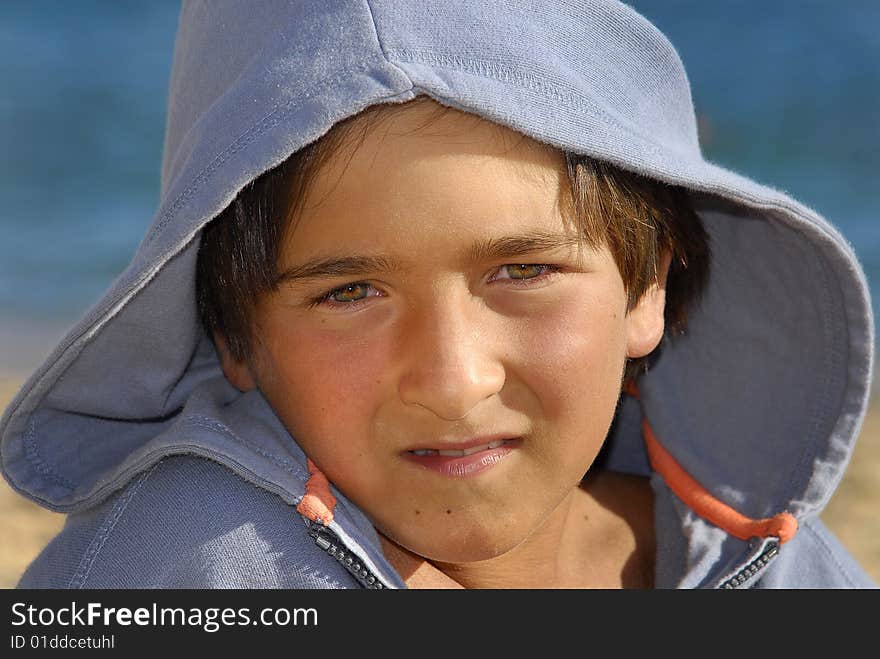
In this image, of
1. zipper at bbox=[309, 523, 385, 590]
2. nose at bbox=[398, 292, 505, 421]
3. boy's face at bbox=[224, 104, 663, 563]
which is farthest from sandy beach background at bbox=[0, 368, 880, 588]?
nose at bbox=[398, 292, 505, 421]

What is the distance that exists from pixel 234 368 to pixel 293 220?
39 cm

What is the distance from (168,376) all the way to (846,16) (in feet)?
28.6

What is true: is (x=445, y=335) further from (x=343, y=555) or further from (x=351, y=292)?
(x=343, y=555)

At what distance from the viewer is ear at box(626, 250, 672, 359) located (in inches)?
78.0

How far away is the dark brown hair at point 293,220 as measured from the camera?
5.44 ft

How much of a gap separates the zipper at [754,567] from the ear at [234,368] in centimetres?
92

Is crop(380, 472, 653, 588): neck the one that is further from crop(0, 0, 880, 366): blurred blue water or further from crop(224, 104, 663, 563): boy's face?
crop(0, 0, 880, 366): blurred blue water

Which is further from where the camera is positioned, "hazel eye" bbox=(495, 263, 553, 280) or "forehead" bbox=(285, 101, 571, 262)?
"hazel eye" bbox=(495, 263, 553, 280)

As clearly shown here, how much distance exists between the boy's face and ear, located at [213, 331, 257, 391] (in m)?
0.10

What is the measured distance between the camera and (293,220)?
5.46 ft

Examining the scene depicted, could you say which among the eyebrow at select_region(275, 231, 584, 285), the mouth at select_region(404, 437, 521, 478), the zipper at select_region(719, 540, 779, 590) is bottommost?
the zipper at select_region(719, 540, 779, 590)

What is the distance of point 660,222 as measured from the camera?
198 cm

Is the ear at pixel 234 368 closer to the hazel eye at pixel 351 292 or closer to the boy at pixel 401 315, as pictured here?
the boy at pixel 401 315
